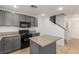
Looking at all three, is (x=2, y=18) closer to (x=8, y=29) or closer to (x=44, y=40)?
(x=8, y=29)

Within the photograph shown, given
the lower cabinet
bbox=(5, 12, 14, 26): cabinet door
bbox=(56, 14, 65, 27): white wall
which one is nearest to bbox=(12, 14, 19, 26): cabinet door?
bbox=(5, 12, 14, 26): cabinet door

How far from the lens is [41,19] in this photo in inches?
287

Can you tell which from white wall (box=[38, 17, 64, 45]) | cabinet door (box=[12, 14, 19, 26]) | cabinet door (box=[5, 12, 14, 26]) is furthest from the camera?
white wall (box=[38, 17, 64, 45])

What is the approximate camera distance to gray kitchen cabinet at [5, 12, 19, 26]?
4418 mm

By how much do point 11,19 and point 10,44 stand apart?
140 cm

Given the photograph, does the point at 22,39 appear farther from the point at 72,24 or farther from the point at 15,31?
the point at 72,24

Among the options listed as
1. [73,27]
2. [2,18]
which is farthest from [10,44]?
[73,27]

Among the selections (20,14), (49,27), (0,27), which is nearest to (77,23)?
(49,27)

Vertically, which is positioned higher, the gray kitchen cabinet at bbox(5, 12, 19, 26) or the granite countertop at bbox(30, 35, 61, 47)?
the gray kitchen cabinet at bbox(5, 12, 19, 26)

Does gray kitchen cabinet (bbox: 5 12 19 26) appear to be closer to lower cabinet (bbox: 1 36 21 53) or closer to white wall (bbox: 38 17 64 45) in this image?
lower cabinet (bbox: 1 36 21 53)

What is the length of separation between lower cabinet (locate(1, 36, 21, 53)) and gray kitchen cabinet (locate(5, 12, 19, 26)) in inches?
33.3

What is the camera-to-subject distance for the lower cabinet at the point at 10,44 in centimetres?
382

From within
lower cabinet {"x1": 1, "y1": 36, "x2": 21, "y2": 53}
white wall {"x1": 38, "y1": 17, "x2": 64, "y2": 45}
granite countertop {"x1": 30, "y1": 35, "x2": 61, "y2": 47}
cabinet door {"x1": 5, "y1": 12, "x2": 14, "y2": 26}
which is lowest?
lower cabinet {"x1": 1, "y1": 36, "x2": 21, "y2": 53}
